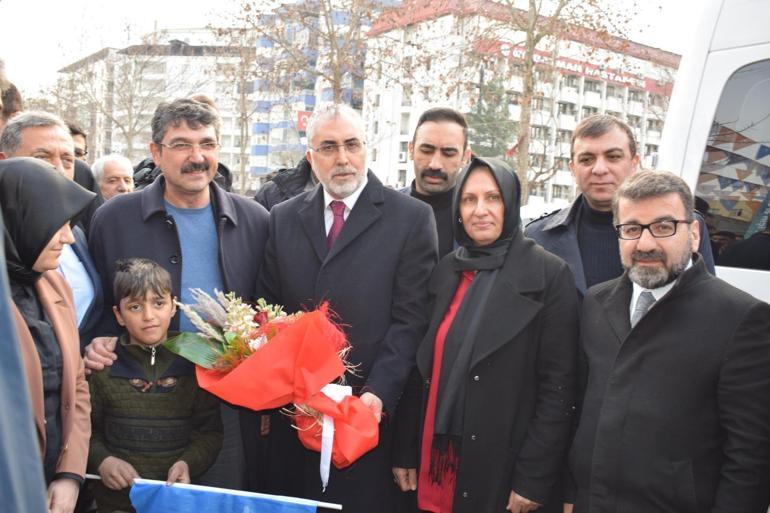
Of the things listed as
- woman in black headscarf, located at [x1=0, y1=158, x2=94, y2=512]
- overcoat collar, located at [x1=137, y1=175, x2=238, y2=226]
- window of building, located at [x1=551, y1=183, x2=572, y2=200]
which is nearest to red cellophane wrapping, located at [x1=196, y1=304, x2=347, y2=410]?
woman in black headscarf, located at [x1=0, y1=158, x2=94, y2=512]

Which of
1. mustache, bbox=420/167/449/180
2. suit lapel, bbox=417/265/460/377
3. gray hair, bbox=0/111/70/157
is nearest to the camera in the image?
suit lapel, bbox=417/265/460/377

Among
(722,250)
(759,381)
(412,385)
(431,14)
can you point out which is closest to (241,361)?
(412,385)

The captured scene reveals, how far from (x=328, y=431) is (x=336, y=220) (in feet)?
3.86

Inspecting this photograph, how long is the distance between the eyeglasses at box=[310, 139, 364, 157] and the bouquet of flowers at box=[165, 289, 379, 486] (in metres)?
0.96

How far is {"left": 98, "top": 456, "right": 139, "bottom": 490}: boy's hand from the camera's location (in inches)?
127

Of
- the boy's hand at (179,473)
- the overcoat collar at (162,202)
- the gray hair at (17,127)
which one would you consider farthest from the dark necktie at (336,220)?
the gray hair at (17,127)

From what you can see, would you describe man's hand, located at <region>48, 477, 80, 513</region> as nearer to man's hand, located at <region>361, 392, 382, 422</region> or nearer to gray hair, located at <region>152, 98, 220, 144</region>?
man's hand, located at <region>361, 392, 382, 422</region>

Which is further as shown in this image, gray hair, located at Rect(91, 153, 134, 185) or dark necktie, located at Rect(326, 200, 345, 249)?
gray hair, located at Rect(91, 153, 134, 185)

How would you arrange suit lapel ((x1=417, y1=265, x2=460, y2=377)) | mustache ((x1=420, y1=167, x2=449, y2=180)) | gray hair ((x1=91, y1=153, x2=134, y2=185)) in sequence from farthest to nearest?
gray hair ((x1=91, y1=153, x2=134, y2=185))
mustache ((x1=420, y1=167, x2=449, y2=180))
suit lapel ((x1=417, y1=265, x2=460, y2=377))

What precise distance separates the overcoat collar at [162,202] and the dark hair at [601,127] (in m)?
1.92

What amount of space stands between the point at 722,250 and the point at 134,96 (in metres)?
31.8

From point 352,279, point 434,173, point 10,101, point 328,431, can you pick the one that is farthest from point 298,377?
point 10,101

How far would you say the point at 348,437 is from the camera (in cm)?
299

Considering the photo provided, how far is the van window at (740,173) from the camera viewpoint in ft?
12.2
